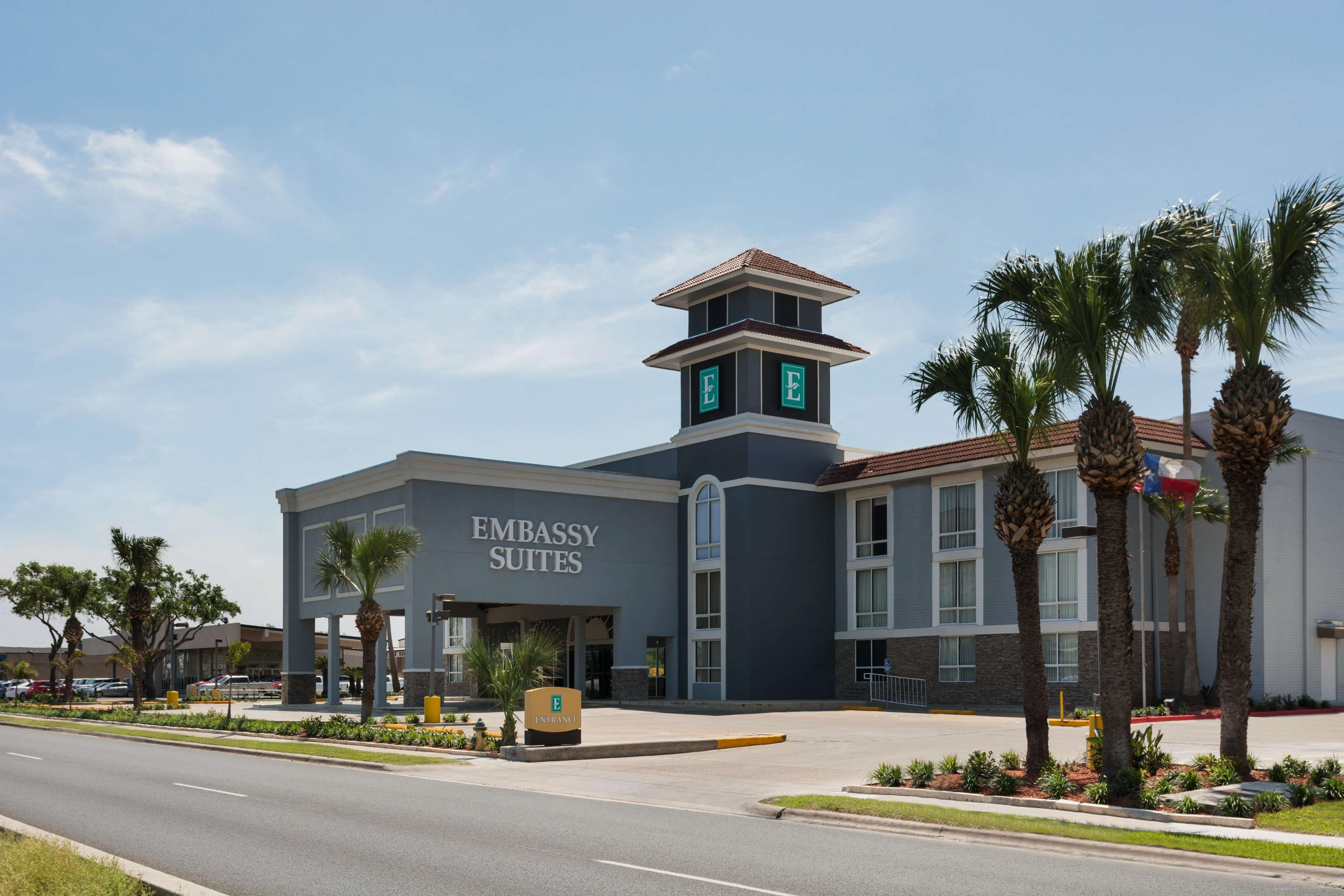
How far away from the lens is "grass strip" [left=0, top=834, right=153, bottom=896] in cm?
853

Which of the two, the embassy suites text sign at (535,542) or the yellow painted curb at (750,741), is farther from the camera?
the embassy suites text sign at (535,542)

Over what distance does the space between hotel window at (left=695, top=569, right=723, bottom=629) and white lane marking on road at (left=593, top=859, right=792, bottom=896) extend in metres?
36.6

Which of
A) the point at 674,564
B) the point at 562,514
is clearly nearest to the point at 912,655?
the point at 674,564

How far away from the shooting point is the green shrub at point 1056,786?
16.8m

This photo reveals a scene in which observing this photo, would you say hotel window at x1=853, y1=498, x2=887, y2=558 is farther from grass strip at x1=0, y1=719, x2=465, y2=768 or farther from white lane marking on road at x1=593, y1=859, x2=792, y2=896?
white lane marking on road at x1=593, y1=859, x2=792, y2=896

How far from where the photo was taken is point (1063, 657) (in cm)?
4038

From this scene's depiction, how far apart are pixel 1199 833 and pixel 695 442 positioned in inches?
1451

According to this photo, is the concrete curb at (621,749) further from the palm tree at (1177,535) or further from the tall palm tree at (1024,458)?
the palm tree at (1177,535)

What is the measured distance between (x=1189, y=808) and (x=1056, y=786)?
193 centimetres

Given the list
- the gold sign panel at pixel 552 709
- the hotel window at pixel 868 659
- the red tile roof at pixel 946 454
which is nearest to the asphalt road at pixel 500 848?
the gold sign panel at pixel 552 709

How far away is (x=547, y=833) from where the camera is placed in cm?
1411

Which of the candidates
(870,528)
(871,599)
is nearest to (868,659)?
(871,599)

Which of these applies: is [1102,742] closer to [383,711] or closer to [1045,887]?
[1045,887]

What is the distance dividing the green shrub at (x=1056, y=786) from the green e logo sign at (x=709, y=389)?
3334 cm
